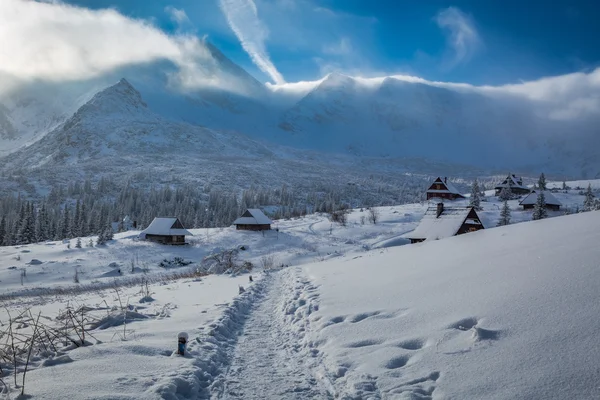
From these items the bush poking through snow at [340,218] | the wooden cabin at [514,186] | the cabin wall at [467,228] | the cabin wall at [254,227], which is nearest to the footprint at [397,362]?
the cabin wall at [467,228]

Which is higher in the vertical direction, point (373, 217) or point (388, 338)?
point (373, 217)

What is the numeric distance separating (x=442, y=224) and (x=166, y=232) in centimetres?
4335

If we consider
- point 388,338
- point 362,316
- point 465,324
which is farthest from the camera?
point 362,316

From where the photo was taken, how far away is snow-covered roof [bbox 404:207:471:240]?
34.5 metres

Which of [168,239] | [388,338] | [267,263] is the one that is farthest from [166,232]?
[388,338]

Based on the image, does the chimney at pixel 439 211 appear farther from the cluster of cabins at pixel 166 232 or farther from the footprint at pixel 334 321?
the cluster of cabins at pixel 166 232

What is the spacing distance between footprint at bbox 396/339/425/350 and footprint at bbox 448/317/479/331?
0.66 m

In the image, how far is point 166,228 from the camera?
198ft

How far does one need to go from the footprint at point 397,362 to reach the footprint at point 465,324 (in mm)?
1194

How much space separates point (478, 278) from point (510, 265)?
100 centimetres

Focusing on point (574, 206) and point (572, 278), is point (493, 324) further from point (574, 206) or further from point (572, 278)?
point (574, 206)

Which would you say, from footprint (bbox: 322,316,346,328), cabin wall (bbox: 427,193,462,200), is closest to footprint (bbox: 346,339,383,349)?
footprint (bbox: 322,316,346,328)

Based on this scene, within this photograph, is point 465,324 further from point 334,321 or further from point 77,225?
point 77,225

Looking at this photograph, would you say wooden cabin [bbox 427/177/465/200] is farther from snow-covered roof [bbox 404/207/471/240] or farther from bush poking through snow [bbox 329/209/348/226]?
snow-covered roof [bbox 404/207/471/240]
